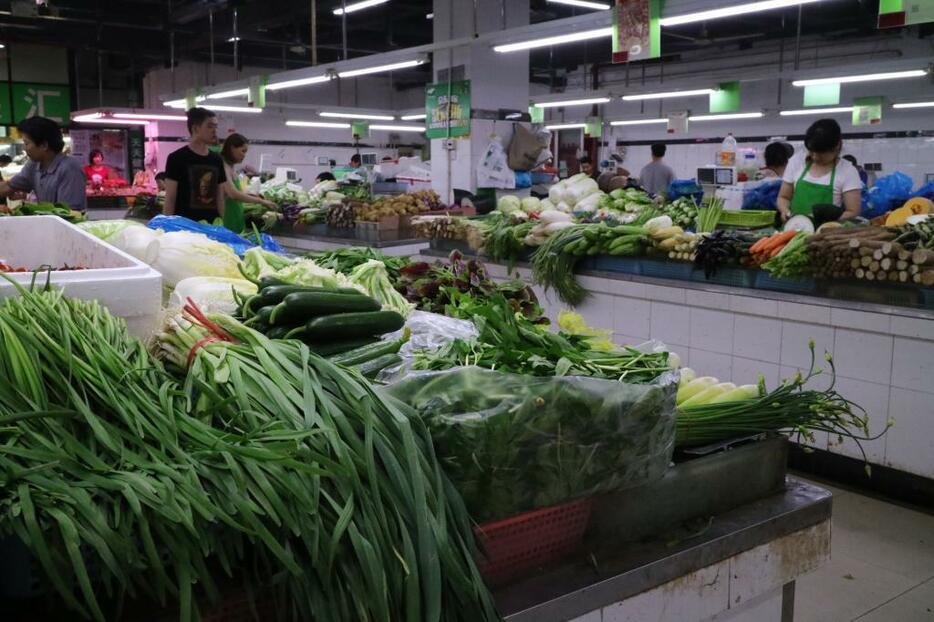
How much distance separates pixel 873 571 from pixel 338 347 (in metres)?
2.85

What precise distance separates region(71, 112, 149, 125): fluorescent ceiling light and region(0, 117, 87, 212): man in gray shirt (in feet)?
32.7

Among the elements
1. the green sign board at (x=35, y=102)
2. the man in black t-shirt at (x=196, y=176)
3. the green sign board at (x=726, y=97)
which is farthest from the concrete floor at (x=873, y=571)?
the green sign board at (x=35, y=102)

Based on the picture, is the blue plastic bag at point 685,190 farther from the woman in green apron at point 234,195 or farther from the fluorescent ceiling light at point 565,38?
the woman in green apron at point 234,195

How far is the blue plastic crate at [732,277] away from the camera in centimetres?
493

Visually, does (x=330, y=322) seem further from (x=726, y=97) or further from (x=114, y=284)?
(x=726, y=97)

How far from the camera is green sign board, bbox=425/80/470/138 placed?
990 centimetres

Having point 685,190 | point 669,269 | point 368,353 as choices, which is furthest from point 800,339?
point 685,190

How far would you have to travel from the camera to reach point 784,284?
4734 millimetres

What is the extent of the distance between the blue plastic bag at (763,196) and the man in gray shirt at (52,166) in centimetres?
592

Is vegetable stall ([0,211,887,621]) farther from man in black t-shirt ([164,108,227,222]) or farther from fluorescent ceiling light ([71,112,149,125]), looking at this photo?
fluorescent ceiling light ([71,112,149,125])

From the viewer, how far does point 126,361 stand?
1.46 m

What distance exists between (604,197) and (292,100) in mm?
16391

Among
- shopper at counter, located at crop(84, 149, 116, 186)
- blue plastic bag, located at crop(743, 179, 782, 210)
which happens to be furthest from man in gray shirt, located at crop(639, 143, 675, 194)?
shopper at counter, located at crop(84, 149, 116, 186)

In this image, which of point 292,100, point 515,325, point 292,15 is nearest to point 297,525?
point 515,325
